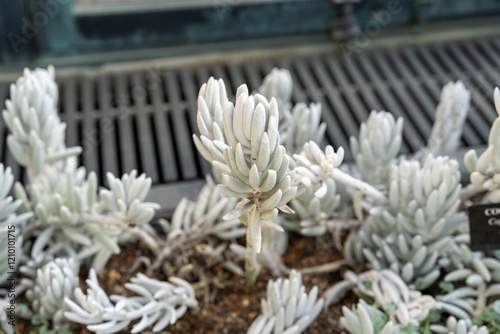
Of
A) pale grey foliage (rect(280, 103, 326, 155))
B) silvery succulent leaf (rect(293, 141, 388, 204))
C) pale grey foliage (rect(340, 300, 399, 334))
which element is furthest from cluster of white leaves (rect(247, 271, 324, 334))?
pale grey foliage (rect(280, 103, 326, 155))

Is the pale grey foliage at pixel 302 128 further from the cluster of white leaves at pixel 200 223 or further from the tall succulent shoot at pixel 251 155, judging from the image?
the tall succulent shoot at pixel 251 155

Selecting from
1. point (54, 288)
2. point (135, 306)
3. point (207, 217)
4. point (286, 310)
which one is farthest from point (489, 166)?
point (54, 288)

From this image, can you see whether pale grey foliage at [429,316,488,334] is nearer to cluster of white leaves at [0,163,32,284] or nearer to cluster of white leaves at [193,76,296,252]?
cluster of white leaves at [193,76,296,252]

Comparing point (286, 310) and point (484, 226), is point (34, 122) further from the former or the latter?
point (484, 226)

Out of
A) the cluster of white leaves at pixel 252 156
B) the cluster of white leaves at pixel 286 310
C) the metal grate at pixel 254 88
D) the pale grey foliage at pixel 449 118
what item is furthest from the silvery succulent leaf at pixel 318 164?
the metal grate at pixel 254 88

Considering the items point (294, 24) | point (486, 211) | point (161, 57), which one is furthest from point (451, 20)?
point (486, 211)

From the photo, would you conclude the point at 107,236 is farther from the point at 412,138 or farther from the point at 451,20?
the point at 451,20
